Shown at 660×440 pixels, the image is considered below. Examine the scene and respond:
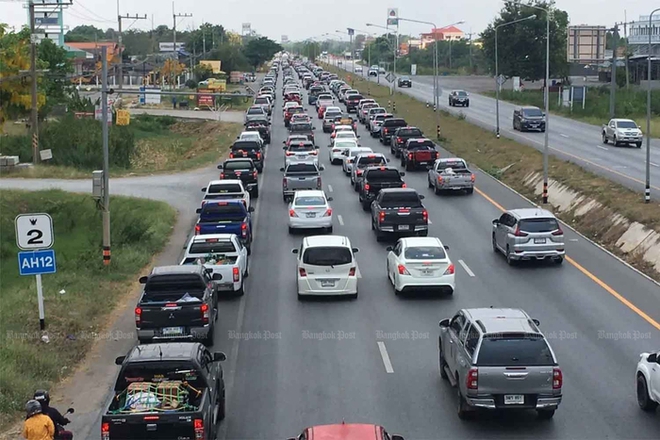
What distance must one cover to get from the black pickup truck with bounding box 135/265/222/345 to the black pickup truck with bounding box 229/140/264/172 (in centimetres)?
2802

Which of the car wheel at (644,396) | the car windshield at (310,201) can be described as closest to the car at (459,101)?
the car windshield at (310,201)

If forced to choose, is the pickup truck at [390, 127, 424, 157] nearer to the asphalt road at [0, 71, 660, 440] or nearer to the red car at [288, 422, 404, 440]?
the asphalt road at [0, 71, 660, 440]

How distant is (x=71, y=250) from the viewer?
3447 centimetres

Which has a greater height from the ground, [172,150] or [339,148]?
[339,148]

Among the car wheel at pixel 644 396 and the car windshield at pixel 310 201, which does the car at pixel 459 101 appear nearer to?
the car windshield at pixel 310 201

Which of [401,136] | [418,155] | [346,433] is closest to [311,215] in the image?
[418,155]

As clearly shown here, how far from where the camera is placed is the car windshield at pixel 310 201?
34000mm

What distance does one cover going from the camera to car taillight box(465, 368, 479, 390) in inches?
586

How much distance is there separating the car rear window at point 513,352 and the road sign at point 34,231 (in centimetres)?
1029

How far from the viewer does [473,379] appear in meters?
14.9

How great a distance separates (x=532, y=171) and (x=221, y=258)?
2487cm

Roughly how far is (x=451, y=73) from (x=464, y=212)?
151088 millimetres

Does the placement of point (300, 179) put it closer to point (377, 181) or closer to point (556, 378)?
point (377, 181)

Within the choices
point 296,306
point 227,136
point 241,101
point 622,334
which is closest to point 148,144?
point 227,136
